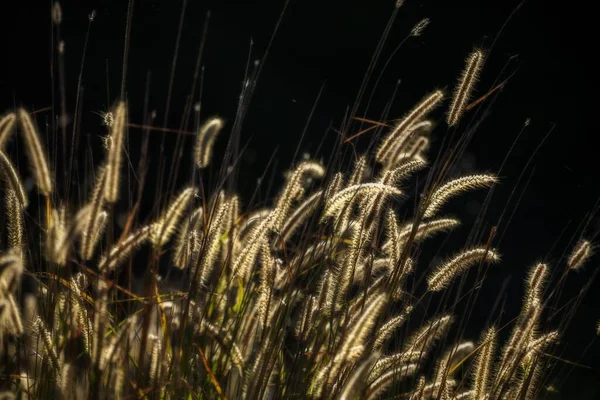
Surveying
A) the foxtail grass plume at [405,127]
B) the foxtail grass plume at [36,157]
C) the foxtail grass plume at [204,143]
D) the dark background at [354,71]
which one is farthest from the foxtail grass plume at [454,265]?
the dark background at [354,71]

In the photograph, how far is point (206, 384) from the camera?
2.30m

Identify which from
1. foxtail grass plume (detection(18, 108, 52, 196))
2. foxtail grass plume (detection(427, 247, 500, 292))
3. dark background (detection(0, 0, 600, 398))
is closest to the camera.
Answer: foxtail grass plume (detection(18, 108, 52, 196))

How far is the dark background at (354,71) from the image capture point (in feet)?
20.4

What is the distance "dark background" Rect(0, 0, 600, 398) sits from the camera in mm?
6215

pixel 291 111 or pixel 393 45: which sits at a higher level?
pixel 393 45

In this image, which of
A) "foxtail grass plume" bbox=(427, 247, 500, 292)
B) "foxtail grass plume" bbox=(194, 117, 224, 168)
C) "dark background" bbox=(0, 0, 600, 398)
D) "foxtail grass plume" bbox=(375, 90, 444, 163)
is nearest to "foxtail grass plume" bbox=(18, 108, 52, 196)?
"foxtail grass plume" bbox=(194, 117, 224, 168)

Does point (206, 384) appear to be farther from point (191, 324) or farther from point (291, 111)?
point (291, 111)

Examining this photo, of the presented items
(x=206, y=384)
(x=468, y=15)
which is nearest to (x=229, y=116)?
(x=468, y=15)

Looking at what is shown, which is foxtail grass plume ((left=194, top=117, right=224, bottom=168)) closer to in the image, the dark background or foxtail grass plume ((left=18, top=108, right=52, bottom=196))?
foxtail grass plume ((left=18, top=108, right=52, bottom=196))

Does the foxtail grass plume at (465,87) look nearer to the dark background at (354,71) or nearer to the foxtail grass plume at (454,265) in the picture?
the foxtail grass plume at (454,265)

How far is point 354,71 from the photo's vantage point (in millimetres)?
6711

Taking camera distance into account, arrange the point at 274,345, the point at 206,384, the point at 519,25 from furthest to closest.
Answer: the point at 519,25
the point at 206,384
the point at 274,345

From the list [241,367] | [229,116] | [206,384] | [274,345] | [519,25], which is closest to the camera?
[274,345]

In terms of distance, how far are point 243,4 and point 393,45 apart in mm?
1238
